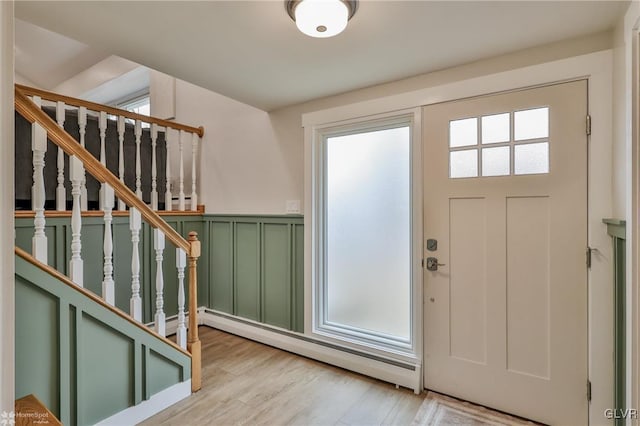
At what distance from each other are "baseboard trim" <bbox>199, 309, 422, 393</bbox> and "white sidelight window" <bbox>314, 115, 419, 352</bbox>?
5.1 inches

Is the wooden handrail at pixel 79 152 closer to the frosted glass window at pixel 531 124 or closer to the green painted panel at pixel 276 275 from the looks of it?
the green painted panel at pixel 276 275

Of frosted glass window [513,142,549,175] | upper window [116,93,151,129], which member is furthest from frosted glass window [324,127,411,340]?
upper window [116,93,151,129]

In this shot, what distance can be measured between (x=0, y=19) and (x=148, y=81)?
4194 mm

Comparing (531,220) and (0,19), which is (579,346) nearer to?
(531,220)

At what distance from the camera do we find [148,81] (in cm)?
416

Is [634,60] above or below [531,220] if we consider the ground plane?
above

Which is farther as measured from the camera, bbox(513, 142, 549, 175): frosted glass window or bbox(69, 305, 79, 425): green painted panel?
bbox(513, 142, 549, 175): frosted glass window

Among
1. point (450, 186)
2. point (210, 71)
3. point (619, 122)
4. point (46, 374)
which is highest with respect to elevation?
point (210, 71)

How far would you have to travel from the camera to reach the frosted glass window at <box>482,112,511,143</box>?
1891 millimetres

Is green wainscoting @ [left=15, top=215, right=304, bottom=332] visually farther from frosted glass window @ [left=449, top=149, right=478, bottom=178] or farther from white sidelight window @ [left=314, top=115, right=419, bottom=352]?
frosted glass window @ [left=449, top=149, right=478, bottom=178]

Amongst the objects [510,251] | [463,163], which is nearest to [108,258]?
[463,163]

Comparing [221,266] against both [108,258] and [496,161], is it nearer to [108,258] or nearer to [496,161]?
[108,258]

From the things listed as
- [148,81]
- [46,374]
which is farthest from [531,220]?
[148,81]

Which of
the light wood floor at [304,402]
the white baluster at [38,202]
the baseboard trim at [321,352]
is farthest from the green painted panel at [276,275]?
the white baluster at [38,202]
